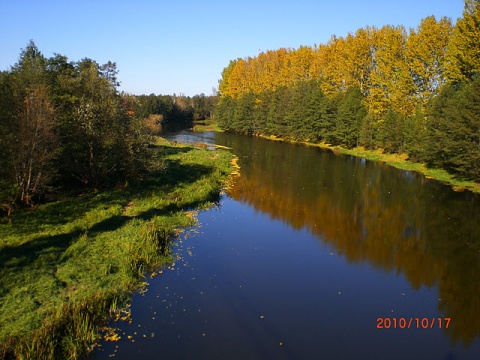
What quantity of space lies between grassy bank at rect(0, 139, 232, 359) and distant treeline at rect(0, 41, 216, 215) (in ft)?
5.68

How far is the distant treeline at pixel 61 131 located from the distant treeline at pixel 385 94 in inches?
1021

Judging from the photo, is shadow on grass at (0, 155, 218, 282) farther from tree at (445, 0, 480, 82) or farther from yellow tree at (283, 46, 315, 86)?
yellow tree at (283, 46, 315, 86)

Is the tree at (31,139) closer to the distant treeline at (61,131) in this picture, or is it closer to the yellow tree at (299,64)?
the distant treeline at (61,131)

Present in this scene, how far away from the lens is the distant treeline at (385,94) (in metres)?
32.6

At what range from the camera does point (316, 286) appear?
1352 cm

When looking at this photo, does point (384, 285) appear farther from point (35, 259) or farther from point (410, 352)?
point (35, 259)

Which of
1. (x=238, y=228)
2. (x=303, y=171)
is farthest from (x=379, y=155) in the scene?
(x=238, y=228)

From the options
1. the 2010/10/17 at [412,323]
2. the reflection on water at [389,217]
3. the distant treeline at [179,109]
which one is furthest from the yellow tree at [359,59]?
the distant treeline at [179,109]

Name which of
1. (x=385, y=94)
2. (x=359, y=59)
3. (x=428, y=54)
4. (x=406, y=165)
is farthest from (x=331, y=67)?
(x=406, y=165)

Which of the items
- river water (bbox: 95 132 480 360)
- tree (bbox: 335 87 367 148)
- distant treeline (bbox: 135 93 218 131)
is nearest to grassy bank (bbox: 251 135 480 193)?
tree (bbox: 335 87 367 148)

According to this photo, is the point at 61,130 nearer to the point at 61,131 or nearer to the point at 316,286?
the point at 61,131

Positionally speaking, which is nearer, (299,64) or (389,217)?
(389,217)

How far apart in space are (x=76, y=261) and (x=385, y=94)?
152ft

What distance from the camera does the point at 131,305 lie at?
460 inches
